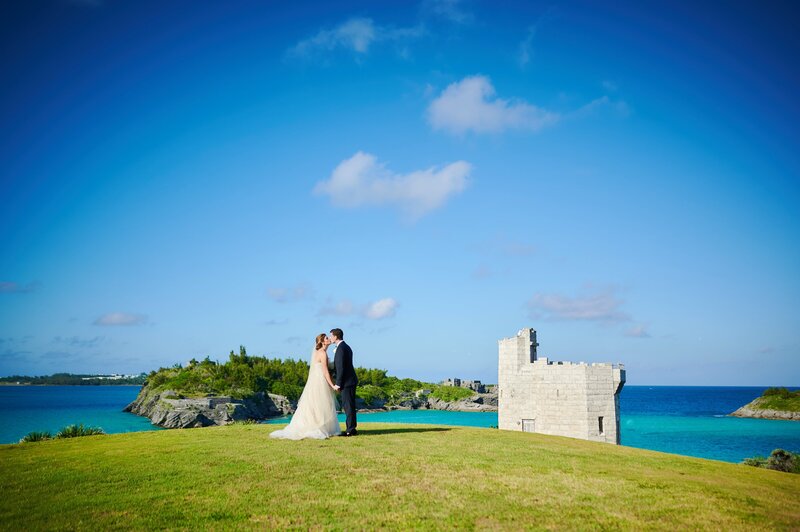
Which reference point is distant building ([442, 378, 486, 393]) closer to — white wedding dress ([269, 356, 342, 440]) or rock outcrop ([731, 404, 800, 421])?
rock outcrop ([731, 404, 800, 421])

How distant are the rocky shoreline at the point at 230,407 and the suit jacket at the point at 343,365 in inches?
2359

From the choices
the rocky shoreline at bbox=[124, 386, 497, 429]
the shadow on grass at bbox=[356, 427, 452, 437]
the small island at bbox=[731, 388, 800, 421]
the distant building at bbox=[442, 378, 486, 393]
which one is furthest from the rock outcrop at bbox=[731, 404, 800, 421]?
the shadow on grass at bbox=[356, 427, 452, 437]

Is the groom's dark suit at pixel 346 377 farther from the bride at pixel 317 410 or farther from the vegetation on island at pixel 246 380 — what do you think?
the vegetation on island at pixel 246 380

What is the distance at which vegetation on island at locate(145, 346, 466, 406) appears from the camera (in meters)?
93.8

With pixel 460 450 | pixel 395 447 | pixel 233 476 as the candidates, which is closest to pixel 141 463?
pixel 233 476

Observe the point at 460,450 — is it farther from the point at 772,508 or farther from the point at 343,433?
the point at 772,508

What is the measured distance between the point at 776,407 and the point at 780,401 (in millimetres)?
3017

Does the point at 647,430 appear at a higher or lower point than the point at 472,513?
lower

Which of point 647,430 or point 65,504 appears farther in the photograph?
point 647,430

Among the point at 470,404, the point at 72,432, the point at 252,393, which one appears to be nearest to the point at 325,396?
the point at 72,432

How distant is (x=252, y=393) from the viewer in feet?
303

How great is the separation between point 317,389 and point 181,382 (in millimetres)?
91549

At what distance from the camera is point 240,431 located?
18734mm

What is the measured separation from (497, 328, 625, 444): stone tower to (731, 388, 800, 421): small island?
110494 millimetres
